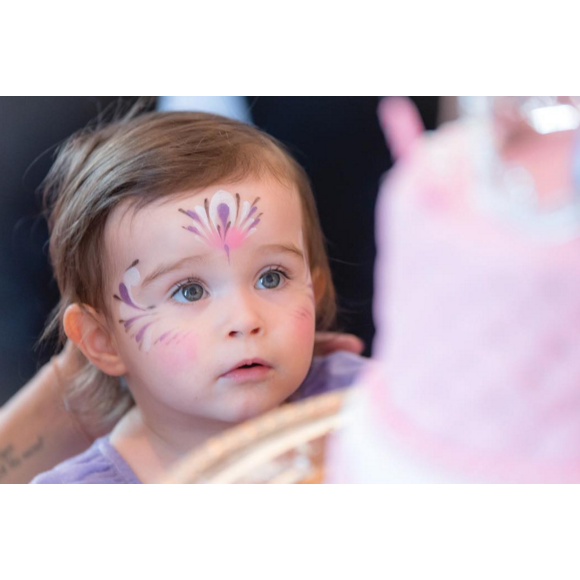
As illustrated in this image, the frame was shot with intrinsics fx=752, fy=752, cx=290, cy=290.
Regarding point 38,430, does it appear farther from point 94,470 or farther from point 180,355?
point 180,355

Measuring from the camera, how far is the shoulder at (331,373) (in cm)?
95

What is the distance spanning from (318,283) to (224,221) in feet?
0.59

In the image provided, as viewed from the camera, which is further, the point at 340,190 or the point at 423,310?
the point at 340,190

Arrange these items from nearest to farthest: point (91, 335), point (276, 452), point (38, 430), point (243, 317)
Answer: point (276, 452) → point (243, 317) → point (91, 335) → point (38, 430)

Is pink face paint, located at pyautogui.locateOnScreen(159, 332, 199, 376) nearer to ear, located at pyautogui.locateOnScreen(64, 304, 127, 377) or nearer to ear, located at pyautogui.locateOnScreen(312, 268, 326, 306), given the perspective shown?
ear, located at pyautogui.locateOnScreen(64, 304, 127, 377)

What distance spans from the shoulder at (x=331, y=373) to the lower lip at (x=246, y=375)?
0.33 feet

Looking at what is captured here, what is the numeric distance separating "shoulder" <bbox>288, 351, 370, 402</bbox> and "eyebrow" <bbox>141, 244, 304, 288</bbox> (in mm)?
176

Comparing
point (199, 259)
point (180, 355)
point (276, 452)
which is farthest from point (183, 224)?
point (276, 452)

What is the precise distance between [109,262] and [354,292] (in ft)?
0.98

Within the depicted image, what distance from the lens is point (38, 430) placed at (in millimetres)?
1040

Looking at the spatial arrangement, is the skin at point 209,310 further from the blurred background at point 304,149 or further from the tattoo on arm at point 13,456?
the tattoo on arm at point 13,456
